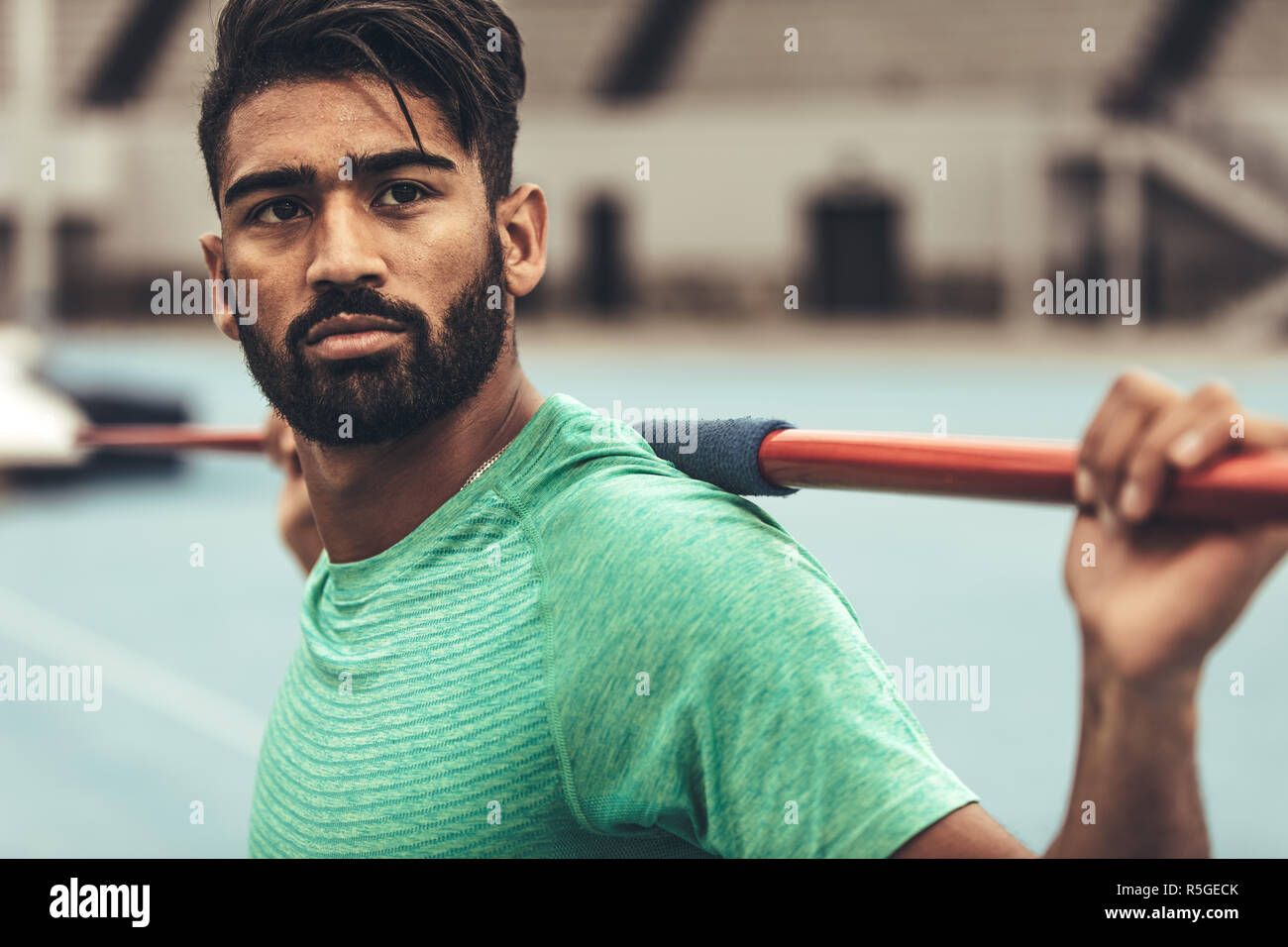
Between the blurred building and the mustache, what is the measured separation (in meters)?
19.5

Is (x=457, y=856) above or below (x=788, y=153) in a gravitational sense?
below

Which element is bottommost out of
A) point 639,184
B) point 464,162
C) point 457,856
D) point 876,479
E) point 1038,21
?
point 457,856

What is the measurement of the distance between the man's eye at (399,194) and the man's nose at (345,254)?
21mm

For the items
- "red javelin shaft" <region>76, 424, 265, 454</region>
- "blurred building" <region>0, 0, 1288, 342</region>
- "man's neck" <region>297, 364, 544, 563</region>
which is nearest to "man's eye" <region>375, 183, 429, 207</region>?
"man's neck" <region>297, 364, 544, 563</region>

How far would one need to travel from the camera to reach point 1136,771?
2.77 feet

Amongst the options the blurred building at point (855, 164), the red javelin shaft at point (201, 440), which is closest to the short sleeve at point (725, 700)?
the red javelin shaft at point (201, 440)

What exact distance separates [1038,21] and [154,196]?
13557mm

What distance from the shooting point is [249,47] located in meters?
1.27

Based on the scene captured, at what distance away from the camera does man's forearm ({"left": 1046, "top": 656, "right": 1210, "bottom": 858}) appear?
2.71 feet

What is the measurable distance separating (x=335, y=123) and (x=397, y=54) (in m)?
0.07

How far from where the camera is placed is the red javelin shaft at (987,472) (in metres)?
0.75

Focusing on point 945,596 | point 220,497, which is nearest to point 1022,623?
point 945,596

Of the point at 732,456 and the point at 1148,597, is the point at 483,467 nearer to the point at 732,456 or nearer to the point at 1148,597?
the point at 732,456
